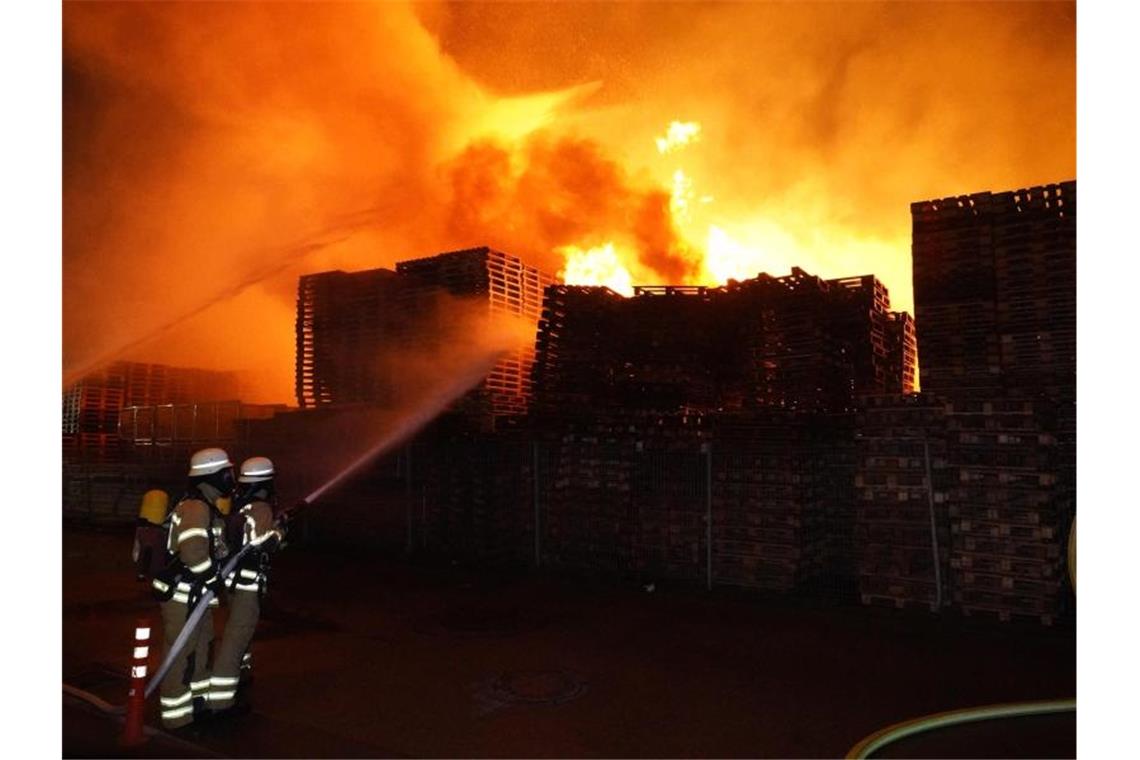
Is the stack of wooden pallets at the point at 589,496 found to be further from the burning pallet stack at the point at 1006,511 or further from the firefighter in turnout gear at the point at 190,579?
the firefighter in turnout gear at the point at 190,579

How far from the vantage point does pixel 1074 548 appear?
5906 millimetres

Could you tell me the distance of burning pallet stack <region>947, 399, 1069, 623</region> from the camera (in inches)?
344

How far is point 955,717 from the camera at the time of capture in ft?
18.7

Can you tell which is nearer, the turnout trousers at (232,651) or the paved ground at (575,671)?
the paved ground at (575,671)

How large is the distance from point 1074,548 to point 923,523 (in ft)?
12.1

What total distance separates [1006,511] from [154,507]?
8570mm

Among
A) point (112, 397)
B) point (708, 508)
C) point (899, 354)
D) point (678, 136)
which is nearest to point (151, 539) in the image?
point (708, 508)

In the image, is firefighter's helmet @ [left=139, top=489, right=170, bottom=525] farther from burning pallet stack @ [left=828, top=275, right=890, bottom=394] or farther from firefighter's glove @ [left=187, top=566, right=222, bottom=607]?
burning pallet stack @ [left=828, top=275, right=890, bottom=394]

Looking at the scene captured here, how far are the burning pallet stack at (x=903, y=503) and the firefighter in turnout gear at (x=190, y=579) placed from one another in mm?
7373

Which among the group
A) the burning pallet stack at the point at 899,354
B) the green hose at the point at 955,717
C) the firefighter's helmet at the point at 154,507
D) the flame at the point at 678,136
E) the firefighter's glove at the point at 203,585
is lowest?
the green hose at the point at 955,717

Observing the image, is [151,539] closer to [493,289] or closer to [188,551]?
[188,551]

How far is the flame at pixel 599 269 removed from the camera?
733 inches

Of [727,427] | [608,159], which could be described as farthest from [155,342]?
[727,427]

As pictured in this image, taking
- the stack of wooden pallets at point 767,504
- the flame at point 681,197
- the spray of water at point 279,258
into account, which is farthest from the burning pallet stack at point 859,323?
the spray of water at point 279,258
